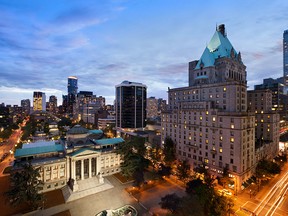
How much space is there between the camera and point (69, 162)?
→ 189 feet

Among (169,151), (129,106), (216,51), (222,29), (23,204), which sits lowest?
(23,204)

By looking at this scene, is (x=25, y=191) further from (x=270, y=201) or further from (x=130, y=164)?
(x=270, y=201)

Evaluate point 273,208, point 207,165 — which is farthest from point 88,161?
point 273,208

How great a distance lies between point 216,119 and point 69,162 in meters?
61.5

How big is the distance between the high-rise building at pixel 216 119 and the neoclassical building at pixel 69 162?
118 ft

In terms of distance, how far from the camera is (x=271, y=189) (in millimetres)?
55469

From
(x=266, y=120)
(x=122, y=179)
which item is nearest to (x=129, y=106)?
(x=122, y=179)

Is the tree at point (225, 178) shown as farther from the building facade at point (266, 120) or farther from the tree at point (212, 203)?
the building facade at point (266, 120)

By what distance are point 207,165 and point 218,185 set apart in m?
8.66

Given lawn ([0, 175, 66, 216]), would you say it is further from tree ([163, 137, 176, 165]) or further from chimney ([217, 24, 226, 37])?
chimney ([217, 24, 226, 37])

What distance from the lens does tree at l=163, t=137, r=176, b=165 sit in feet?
229

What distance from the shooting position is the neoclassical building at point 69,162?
5384 centimetres

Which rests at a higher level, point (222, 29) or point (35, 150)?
point (222, 29)

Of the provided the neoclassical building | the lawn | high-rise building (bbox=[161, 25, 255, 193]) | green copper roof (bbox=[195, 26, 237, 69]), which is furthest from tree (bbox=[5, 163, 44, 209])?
green copper roof (bbox=[195, 26, 237, 69])
